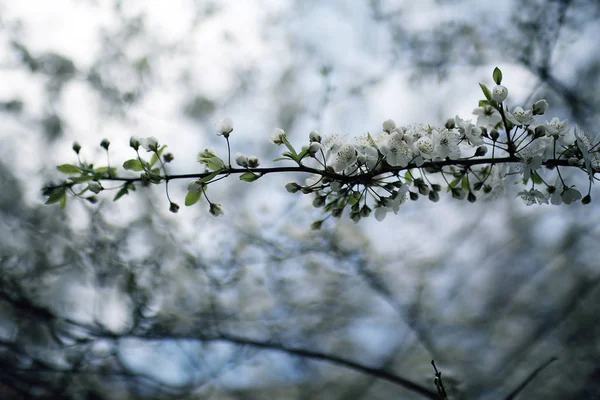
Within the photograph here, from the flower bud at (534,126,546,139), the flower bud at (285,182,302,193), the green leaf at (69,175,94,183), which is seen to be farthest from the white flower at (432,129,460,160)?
the green leaf at (69,175,94,183)

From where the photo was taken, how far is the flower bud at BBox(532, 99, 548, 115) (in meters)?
0.76

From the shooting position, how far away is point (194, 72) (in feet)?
10.6

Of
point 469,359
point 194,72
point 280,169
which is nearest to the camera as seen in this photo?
point 280,169

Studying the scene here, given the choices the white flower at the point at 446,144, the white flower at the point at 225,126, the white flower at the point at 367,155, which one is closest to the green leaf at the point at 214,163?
the white flower at the point at 225,126

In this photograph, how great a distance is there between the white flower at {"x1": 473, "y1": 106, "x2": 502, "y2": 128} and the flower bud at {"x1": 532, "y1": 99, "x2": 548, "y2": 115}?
0.21 ft

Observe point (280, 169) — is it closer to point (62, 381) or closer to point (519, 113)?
point (519, 113)

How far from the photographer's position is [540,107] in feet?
2.50

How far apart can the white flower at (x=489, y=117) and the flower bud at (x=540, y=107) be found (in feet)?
0.21

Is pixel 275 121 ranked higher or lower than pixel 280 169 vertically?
higher

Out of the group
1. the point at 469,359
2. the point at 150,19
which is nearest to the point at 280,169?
the point at 150,19

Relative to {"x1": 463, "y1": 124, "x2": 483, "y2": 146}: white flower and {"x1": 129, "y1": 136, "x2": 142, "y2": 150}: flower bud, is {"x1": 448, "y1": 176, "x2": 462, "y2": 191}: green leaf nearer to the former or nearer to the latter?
{"x1": 463, "y1": 124, "x2": 483, "y2": 146}: white flower

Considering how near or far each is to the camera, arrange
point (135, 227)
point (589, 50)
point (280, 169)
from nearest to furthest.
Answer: point (280, 169) < point (589, 50) < point (135, 227)

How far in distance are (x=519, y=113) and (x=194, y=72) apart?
2.80 m

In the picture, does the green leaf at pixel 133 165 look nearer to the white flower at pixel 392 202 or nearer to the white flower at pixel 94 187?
the white flower at pixel 94 187
